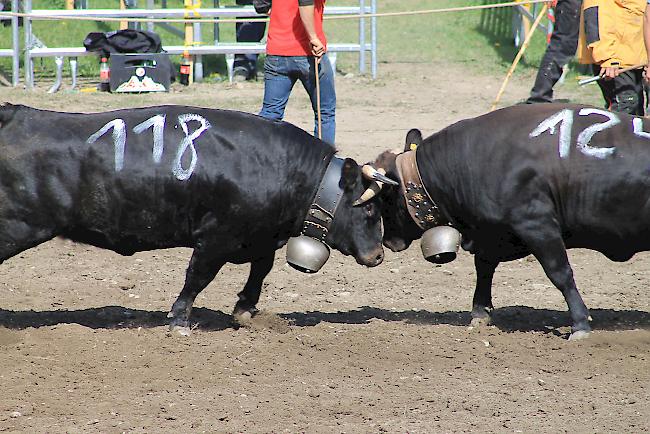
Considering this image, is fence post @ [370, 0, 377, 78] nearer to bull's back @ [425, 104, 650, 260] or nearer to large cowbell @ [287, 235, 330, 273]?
bull's back @ [425, 104, 650, 260]

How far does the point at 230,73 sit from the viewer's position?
648 inches

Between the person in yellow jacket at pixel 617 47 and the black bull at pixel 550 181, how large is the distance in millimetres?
2849

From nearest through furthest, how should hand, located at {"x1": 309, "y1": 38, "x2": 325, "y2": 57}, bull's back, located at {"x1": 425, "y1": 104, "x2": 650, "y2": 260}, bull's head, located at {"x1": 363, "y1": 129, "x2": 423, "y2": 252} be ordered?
bull's back, located at {"x1": 425, "y1": 104, "x2": 650, "y2": 260} → bull's head, located at {"x1": 363, "y1": 129, "x2": 423, "y2": 252} → hand, located at {"x1": 309, "y1": 38, "x2": 325, "y2": 57}

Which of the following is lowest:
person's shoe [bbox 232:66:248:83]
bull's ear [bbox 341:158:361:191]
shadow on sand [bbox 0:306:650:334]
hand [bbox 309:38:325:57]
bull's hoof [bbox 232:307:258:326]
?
shadow on sand [bbox 0:306:650:334]

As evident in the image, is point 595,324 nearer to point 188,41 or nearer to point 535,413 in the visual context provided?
point 535,413

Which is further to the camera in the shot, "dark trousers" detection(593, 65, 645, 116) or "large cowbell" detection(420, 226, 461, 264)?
"dark trousers" detection(593, 65, 645, 116)

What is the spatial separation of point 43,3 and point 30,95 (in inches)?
263

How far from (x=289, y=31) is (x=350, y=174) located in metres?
2.94

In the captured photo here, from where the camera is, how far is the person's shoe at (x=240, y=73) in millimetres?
16719

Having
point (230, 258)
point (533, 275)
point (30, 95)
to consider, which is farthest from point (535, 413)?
point (30, 95)

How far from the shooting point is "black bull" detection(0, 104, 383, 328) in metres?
6.21

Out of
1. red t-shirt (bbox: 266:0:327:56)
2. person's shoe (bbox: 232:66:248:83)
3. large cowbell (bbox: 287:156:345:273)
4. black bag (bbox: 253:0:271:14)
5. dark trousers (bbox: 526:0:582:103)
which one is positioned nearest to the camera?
large cowbell (bbox: 287:156:345:273)

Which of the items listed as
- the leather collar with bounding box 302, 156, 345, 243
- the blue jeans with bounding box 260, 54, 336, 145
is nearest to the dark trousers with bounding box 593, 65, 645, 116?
the blue jeans with bounding box 260, 54, 336, 145

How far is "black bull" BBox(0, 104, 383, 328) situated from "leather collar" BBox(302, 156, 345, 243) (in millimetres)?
36
